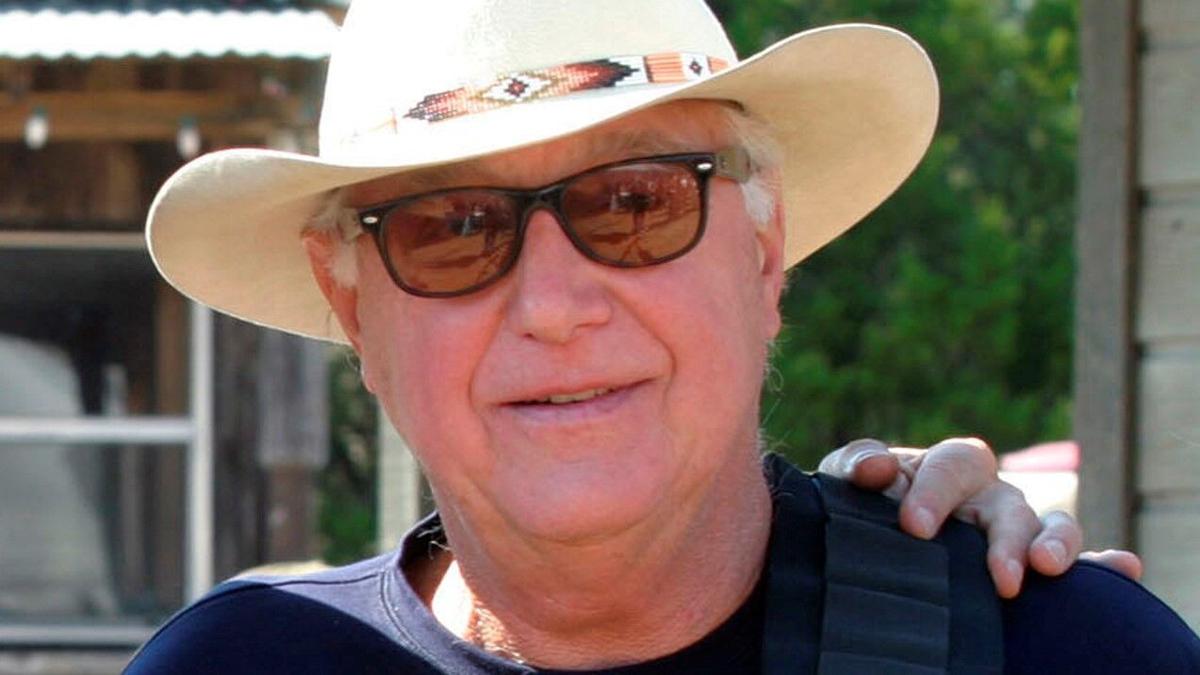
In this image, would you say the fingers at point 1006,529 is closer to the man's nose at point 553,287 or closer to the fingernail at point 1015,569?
the fingernail at point 1015,569

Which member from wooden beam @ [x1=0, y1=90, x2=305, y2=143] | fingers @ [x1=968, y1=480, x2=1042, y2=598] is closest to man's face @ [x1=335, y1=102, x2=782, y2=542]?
fingers @ [x1=968, y1=480, x2=1042, y2=598]

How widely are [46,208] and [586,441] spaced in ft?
18.9

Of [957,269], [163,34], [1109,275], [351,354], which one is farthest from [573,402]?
[957,269]

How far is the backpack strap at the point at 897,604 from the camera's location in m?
2.04

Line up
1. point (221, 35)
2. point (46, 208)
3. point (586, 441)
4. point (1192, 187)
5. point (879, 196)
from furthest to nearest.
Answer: point (46, 208)
point (221, 35)
point (1192, 187)
point (879, 196)
point (586, 441)

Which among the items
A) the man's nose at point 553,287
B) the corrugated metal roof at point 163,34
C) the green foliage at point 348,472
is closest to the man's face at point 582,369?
the man's nose at point 553,287

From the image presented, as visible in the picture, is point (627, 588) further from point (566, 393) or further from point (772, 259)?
point (772, 259)

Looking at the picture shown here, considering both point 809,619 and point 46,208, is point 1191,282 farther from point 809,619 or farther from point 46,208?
point 46,208

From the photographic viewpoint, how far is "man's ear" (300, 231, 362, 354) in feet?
7.77

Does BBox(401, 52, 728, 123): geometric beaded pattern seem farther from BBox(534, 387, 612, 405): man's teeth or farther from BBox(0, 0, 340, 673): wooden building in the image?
BBox(0, 0, 340, 673): wooden building

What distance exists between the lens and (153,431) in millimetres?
7734

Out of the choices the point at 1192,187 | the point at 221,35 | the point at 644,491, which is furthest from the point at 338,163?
the point at 221,35

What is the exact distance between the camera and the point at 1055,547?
2.12 metres

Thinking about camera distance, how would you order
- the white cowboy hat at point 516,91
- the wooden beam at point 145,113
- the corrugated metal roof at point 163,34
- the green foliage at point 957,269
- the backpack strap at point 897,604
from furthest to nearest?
the green foliage at point 957,269, the wooden beam at point 145,113, the corrugated metal roof at point 163,34, the white cowboy hat at point 516,91, the backpack strap at point 897,604
